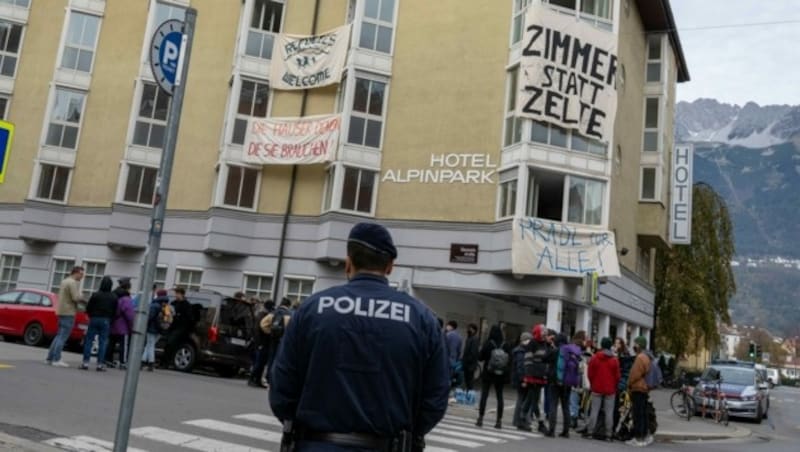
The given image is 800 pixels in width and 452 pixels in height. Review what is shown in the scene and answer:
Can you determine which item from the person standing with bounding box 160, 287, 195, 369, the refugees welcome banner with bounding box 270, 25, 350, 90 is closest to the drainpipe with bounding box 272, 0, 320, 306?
the refugees welcome banner with bounding box 270, 25, 350, 90

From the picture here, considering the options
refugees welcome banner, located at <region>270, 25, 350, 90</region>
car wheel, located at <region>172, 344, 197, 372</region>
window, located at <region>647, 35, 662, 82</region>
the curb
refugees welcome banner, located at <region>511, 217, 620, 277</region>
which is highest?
window, located at <region>647, 35, 662, 82</region>

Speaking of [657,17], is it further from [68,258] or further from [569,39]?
[68,258]

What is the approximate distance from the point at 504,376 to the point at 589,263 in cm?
1058

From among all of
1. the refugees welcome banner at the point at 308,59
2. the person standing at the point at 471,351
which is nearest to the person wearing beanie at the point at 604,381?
the person standing at the point at 471,351

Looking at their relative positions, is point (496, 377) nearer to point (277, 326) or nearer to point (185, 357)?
point (277, 326)

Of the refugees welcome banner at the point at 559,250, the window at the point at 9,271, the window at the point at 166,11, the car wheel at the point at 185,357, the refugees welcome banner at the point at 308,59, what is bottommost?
the car wheel at the point at 185,357

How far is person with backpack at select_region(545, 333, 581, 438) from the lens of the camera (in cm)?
1351

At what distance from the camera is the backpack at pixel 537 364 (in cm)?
1345

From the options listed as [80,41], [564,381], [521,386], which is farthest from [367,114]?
[564,381]

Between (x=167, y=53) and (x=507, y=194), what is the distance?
62.0 ft

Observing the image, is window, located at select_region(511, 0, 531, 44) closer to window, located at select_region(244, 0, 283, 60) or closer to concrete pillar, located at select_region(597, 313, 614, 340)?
window, located at select_region(244, 0, 283, 60)

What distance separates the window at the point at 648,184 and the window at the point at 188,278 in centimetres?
1933

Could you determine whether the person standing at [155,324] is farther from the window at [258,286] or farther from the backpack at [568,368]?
the window at [258,286]

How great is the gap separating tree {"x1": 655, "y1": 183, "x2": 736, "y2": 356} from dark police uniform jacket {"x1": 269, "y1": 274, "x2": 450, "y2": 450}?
37.2 m
